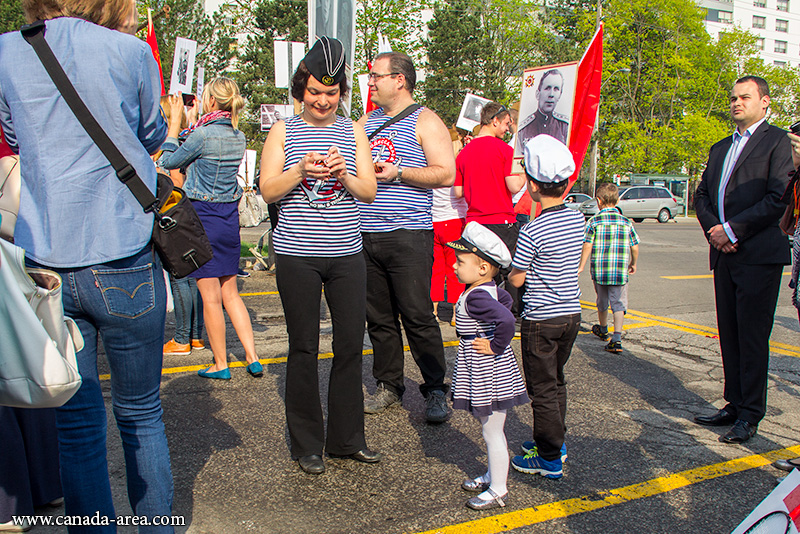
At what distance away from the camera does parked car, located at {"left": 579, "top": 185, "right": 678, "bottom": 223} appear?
3052cm

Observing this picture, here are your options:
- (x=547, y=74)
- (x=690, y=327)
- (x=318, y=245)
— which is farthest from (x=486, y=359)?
(x=690, y=327)

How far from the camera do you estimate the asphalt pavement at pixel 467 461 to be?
287cm

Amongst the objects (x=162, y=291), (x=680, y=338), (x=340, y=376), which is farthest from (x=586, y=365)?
(x=162, y=291)

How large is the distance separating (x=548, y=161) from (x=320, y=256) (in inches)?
49.4

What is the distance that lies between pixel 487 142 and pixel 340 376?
3.37m

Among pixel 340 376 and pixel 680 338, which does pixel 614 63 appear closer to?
pixel 680 338

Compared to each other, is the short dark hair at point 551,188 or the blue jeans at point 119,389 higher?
the short dark hair at point 551,188

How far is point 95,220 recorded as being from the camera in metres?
Answer: 2.07

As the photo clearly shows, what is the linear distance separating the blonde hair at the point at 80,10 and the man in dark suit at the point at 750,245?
3540mm

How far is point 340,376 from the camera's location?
135 inches

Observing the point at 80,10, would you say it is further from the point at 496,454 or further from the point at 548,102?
the point at 548,102

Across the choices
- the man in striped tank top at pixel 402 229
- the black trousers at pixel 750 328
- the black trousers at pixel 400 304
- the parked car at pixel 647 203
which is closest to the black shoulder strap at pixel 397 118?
the man in striped tank top at pixel 402 229

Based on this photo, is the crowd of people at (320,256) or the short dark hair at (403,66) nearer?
the crowd of people at (320,256)

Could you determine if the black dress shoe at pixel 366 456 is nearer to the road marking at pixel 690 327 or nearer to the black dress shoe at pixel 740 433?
the black dress shoe at pixel 740 433
